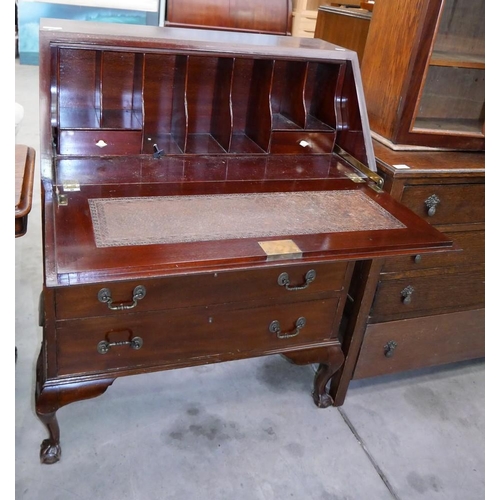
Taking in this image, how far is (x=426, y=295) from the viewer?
1.92 metres

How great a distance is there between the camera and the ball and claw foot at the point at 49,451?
1.59m

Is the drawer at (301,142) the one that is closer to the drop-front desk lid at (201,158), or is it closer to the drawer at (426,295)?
the drop-front desk lid at (201,158)

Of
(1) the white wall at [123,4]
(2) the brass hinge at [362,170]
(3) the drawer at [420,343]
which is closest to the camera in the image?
(2) the brass hinge at [362,170]

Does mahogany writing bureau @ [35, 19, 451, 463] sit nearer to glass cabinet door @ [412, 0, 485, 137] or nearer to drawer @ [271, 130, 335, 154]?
drawer @ [271, 130, 335, 154]

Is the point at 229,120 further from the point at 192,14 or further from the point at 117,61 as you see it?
the point at 192,14

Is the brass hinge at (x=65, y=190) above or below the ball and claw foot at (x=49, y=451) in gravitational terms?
above

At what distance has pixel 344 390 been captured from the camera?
1.96 m

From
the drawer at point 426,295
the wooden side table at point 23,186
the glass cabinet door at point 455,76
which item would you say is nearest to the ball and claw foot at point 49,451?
the wooden side table at point 23,186

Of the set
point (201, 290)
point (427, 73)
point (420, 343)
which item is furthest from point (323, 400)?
point (427, 73)

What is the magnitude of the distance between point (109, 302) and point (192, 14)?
1.31 metres

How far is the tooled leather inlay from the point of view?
3.92 ft

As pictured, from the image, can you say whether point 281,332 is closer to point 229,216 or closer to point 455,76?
point 229,216

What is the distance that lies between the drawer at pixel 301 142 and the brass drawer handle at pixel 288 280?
0.42 meters

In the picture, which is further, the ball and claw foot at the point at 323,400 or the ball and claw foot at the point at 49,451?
the ball and claw foot at the point at 323,400
